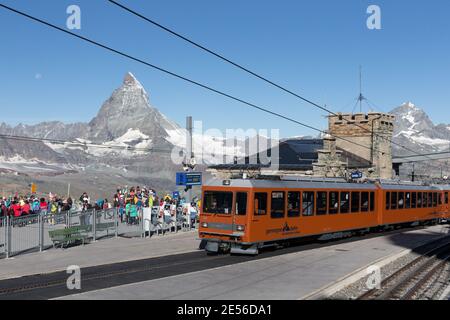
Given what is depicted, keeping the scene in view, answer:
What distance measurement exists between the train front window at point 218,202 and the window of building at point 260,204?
2.84 feet

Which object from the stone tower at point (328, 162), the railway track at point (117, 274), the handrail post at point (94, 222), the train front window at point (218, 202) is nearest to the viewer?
the railway track at point (117, 274)

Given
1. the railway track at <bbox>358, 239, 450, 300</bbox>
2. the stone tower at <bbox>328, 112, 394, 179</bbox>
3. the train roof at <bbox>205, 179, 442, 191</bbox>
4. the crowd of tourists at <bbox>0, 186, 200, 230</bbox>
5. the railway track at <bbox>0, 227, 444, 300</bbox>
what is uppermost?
the stone tower at <bbox>328, 112, 394, 179</bbox>

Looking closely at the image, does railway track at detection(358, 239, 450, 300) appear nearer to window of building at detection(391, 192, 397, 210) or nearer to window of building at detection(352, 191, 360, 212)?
window of building at detection(352, 191, 360, 212)

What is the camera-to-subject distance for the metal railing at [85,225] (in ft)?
63.8

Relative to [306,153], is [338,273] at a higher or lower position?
lower

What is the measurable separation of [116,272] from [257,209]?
5284 millimetres

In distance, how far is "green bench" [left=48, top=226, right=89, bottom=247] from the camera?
20.1 meters

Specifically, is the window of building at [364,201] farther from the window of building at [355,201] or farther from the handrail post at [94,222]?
the handrail post at [94,222]

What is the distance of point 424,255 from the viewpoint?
72.1 ft

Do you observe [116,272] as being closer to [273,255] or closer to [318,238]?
[273,255]

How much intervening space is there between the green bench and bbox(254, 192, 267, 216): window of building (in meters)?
6.96

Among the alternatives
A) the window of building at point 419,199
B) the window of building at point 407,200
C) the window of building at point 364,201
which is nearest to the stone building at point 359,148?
the window of building at point 419,199

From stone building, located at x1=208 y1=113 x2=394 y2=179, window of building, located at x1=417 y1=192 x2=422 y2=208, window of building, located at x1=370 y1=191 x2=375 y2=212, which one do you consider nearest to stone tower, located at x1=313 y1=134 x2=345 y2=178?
stone building, located at x1=208 y1=113 x2=394 y2=179
